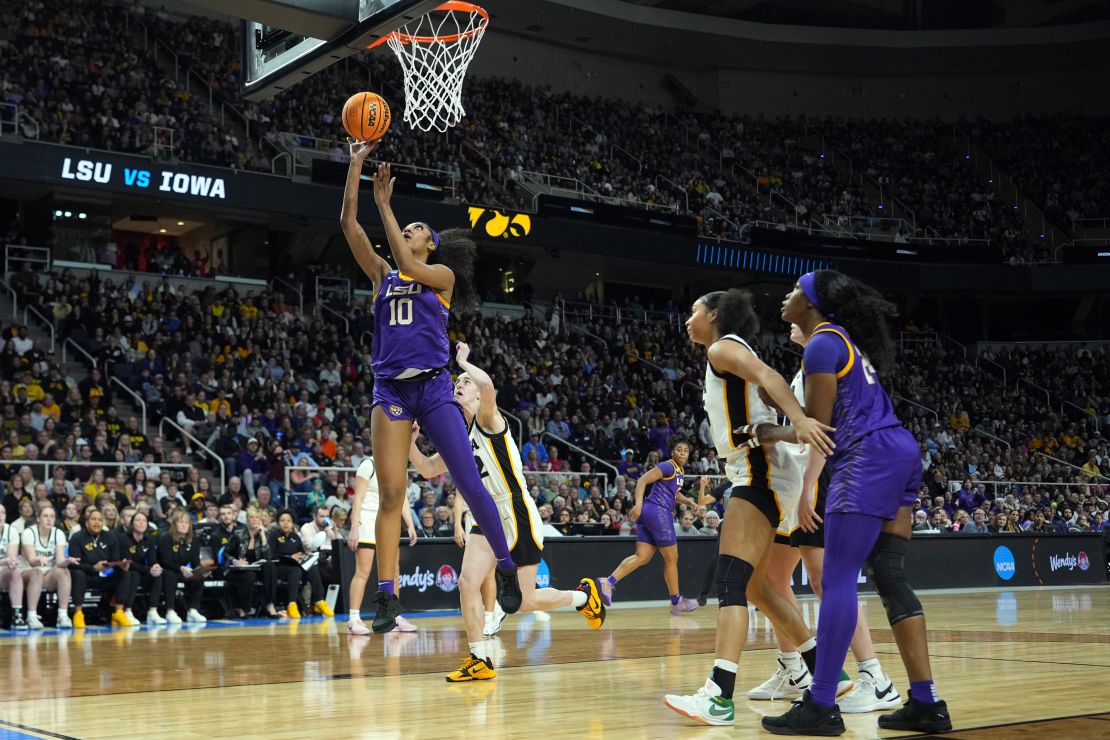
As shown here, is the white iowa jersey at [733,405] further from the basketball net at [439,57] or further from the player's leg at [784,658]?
the basketball net at [439,57]

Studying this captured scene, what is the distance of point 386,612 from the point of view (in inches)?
262

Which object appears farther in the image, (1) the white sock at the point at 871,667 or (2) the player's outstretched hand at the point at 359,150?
(2) the player's outstretched hand at the point at 359,150

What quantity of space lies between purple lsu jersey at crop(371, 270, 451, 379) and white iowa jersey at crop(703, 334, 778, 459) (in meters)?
1.73

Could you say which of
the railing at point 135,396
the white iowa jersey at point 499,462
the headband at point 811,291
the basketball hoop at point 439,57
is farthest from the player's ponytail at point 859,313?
the railing at point 135,396

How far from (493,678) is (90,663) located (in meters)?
3.24

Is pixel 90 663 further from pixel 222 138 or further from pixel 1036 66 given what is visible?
pixel 1036 66

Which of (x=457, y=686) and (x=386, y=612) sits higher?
(x=386, y=612)

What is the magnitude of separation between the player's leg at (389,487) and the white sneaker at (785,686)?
2.03 metres

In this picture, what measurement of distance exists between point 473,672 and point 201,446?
13.1 m

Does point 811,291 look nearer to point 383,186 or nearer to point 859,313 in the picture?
point 859,313

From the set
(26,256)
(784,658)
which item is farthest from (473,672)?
(26,256)

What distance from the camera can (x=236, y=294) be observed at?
A: 2492cm

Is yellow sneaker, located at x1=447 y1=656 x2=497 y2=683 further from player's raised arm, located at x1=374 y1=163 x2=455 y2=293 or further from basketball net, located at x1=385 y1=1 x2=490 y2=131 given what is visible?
basketball net, located at x1=385 y1=1 x2=490 y2=131

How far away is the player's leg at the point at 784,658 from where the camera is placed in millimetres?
6281
